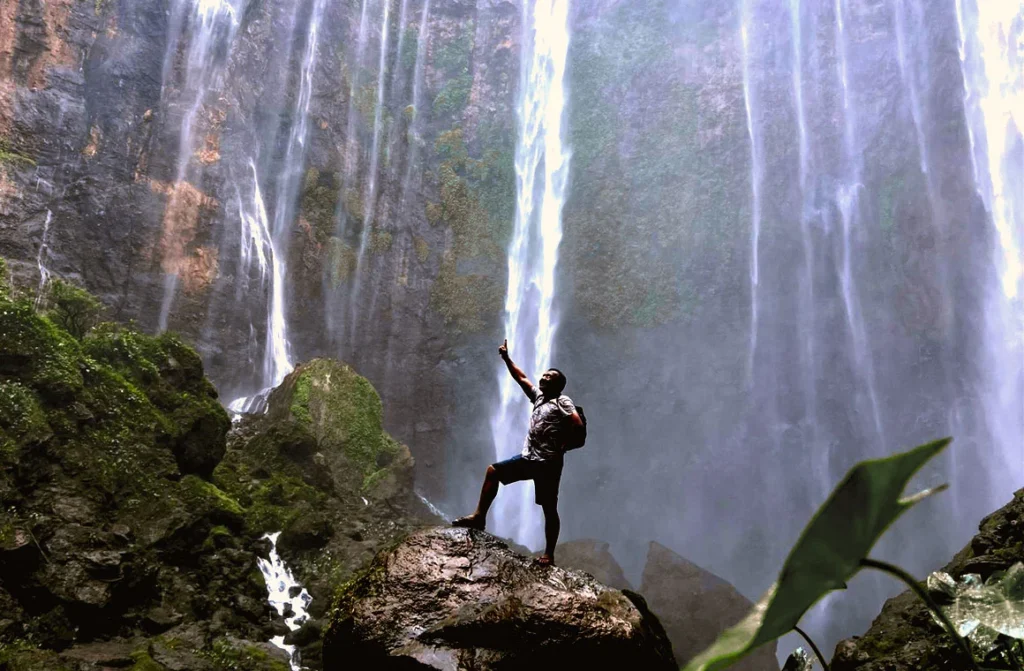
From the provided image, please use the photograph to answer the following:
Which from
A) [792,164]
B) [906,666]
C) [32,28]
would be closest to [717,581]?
[906,666]

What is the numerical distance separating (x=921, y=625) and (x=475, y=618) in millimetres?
4369

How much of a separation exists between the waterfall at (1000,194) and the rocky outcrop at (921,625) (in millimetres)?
22665

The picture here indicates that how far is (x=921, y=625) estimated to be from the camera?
567 cm

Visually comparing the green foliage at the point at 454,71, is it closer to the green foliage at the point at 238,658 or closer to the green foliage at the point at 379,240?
the green foliage at the point at 379,240

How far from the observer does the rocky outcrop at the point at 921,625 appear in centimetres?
524

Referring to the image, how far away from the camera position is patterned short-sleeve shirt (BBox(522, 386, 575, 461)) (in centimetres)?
419

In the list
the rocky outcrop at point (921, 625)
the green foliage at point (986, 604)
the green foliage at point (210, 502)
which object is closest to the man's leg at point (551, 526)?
the green foliage at point (986, 604)

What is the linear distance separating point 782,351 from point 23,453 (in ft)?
83.9

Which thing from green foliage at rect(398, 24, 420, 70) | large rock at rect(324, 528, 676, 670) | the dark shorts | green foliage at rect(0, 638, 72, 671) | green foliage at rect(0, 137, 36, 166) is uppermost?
green foliage at rect(398, 24, 420, 70)

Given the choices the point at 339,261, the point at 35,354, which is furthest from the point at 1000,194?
the point at 35,354

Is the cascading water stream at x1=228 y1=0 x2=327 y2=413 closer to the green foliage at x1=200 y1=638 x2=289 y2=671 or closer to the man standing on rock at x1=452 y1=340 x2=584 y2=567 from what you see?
the green foliage at x1=200 y1=638 x2=289 y2=671

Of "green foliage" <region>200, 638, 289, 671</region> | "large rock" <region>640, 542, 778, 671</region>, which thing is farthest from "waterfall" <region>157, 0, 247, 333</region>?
"large rock" <region>640, 542, 778, 671</region>

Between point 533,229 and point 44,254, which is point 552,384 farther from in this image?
point 533,229

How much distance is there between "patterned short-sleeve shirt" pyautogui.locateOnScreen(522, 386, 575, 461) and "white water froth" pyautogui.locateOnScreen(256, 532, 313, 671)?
238 inches
